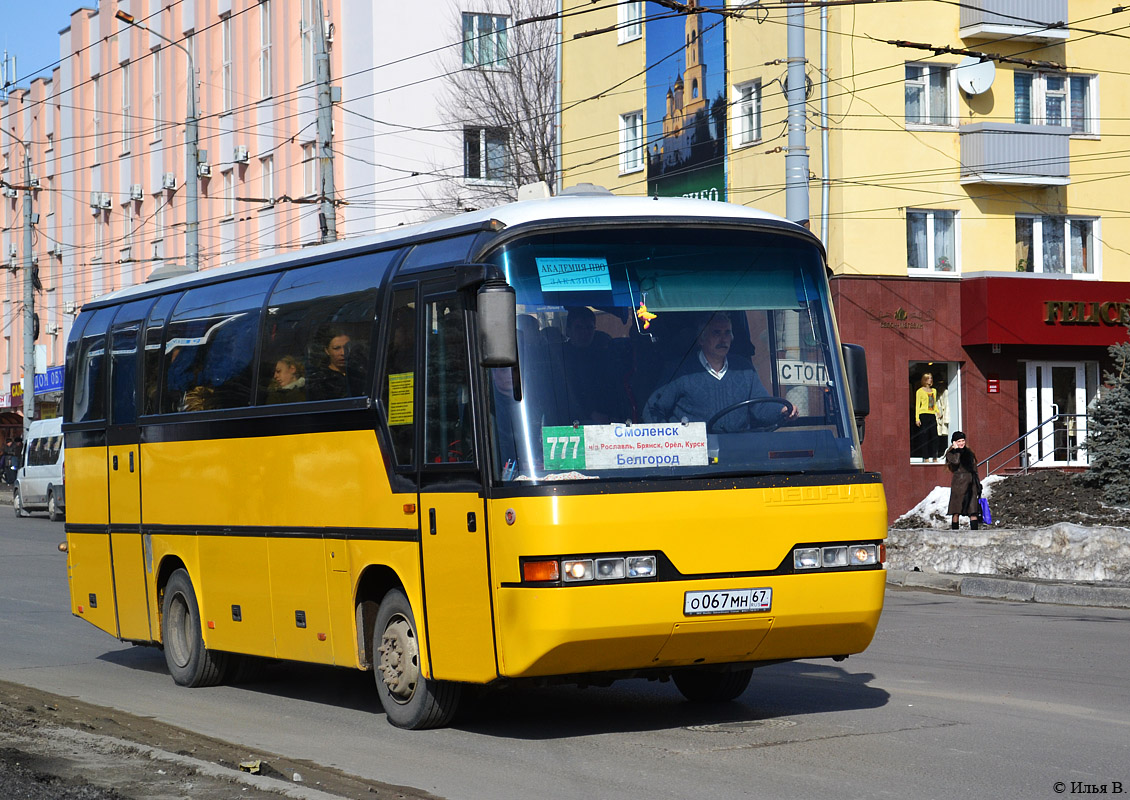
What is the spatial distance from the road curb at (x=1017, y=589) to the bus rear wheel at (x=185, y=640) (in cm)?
992

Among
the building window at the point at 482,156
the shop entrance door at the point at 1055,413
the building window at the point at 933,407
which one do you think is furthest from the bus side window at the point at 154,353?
the building window at the point at 482,156

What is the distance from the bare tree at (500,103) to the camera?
4256cm

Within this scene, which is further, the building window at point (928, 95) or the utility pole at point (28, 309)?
the utility pole at point (28, 309)

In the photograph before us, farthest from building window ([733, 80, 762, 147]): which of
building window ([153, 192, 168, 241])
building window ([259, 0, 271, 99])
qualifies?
building window ([153, 192, 168, 241])

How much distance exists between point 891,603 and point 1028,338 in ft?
52.5

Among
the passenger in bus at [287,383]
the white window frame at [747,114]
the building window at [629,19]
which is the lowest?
the passenger in bus at [287,383]

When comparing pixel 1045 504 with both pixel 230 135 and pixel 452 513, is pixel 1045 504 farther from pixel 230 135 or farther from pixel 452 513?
pixel 230 135

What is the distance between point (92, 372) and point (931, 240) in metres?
22.5

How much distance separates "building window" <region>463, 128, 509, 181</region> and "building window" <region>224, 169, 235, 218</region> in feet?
27.7

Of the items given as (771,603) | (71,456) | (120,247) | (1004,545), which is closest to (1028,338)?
(1004,545)

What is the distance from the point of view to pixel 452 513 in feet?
28.0

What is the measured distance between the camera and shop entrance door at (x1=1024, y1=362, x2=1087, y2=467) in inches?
1303

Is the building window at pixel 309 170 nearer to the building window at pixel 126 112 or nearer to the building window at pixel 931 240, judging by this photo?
the building window at pixel 126 112

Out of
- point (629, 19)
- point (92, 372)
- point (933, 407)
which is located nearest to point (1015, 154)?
point (933, 407)
